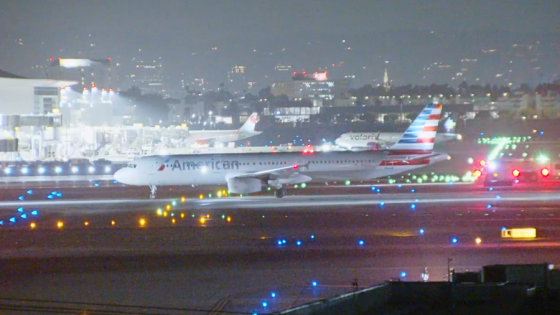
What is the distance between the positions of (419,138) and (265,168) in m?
10.4

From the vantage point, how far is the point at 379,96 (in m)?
182

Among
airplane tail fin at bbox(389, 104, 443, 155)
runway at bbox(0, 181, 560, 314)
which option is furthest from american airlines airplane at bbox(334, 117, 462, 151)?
runway at bbox(0, 181, 560, 314)

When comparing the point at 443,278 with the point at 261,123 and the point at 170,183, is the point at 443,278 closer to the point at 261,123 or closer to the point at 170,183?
the point at 170,183

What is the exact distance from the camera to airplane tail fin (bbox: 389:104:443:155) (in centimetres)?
4227

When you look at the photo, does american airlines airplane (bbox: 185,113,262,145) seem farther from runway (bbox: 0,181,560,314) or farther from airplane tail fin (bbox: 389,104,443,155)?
runway (bbox: 0,181,560,314)

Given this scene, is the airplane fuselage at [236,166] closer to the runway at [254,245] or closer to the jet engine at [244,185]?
the jet engine at [244,185]

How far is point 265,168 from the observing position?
3881cm

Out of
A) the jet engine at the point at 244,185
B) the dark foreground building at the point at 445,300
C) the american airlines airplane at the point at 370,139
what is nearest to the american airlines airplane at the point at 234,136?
the american airlines airplane at the point at 370,139

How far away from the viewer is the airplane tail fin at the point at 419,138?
139 feet

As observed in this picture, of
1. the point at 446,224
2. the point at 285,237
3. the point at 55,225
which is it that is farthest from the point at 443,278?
the point at 55,225

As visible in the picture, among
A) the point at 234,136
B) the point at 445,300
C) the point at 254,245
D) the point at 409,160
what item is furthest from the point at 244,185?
the point at 234,136

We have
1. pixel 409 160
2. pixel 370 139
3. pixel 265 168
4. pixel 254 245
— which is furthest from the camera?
pixel 370 139

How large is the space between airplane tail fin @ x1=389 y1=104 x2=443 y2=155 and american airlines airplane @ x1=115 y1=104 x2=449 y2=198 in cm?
103

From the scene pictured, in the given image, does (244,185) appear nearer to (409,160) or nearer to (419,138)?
(409,160)
